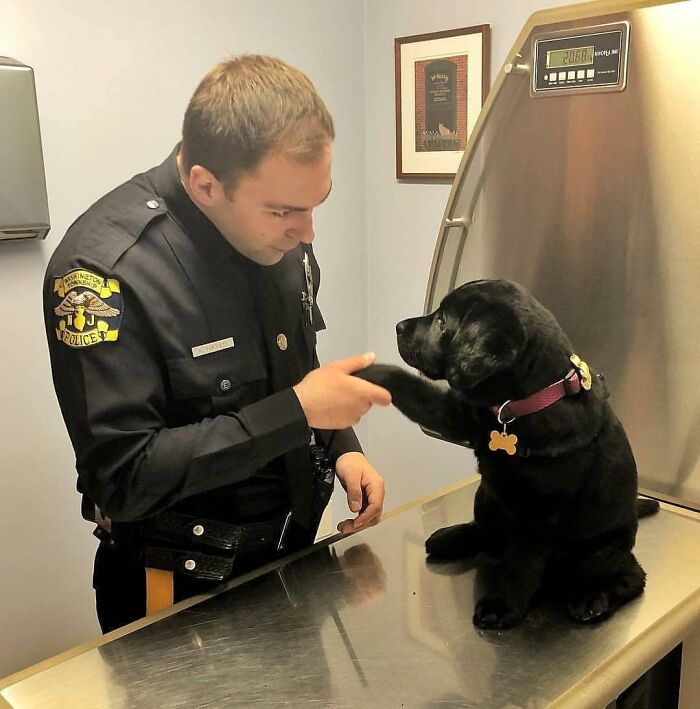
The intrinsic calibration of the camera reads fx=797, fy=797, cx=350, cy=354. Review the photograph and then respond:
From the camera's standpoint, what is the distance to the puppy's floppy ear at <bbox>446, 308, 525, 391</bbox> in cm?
86

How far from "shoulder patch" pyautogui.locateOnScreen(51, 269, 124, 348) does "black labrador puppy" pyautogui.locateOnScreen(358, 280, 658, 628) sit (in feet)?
1.04

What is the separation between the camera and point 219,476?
87cm

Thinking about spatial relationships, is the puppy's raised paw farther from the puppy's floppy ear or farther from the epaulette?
the epaulette

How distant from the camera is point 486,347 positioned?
0.87m

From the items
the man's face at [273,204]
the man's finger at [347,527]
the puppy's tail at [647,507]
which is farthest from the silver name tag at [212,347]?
the puppy's tail at [647,507]

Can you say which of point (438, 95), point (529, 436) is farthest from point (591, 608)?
point (438, 95)

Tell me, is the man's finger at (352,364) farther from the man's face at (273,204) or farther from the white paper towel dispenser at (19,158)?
the white paper towel dispenser at (19,158)

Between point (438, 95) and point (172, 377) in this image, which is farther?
point (438, 95)

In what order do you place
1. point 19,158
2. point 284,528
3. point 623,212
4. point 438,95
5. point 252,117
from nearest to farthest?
point 252,117 < point 284,528 < point 623,212 < point 19,158 < point 438,95

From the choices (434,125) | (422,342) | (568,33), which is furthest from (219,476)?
(434,125)

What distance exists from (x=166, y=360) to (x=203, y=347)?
5 cm

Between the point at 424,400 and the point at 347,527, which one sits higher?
the point at 424,400

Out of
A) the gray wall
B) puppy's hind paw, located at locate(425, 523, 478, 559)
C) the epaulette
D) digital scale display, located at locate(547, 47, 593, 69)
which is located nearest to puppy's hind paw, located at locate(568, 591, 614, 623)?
puppy's hind paw, located at locate(425, 523, 478, 559)

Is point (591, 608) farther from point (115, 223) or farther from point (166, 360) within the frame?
point (115, 223)
